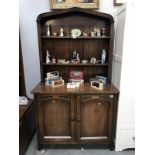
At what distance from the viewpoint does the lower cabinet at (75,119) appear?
2139mm

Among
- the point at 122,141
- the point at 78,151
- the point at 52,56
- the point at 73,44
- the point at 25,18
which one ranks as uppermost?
the point at 25,18

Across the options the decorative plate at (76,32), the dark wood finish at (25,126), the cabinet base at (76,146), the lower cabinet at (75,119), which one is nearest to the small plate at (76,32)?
the decorative plate at (76,32)

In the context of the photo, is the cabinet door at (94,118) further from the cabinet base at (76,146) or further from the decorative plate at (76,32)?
the decorative plate at (76,32)

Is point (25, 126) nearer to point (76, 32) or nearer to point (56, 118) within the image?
point (56, 118)

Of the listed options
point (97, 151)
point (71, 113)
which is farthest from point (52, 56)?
point (97, 151)

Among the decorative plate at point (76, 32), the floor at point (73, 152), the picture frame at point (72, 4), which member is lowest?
the floor at point (73, 152)

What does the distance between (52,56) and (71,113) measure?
0.93 m

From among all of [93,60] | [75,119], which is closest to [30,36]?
[93,60]

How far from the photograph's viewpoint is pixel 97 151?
2.29 meters

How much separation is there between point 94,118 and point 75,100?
350 millimetres

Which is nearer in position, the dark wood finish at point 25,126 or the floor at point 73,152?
the dark wood finish at point 25,126

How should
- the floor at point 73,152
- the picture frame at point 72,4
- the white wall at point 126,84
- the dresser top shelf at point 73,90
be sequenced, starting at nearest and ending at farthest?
the white wall at point 126,84 → the dresser top shelf at point 73,90 → the floor at point 73,152 → the picture frame at point 72,4

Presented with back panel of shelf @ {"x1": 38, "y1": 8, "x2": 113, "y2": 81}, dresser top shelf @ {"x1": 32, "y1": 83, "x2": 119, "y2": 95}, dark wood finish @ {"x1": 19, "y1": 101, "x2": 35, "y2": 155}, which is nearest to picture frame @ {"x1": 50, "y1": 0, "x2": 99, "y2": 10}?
back panel of shelf @ {"x1": 38, "y1": 8, "x2": 113, "y2": 81}
